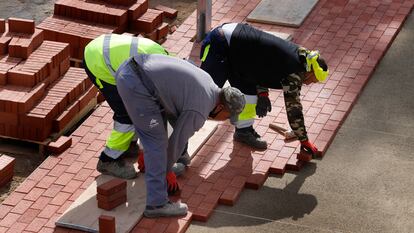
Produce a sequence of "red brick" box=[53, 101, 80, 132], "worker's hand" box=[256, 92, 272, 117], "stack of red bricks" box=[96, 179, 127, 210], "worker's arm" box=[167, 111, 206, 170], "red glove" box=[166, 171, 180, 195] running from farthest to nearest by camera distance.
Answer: "red brick" box=[53, 101, 80, 132]
"worker's hand" box=[256, 92, 272, 117]
"red glove" box=[166, 171, 180, 195]
"stack of red bricks" box=[96, 179, 127, 210]
"worker's arm" box=[167, 111, 206, 170]

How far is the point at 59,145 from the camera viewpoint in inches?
424

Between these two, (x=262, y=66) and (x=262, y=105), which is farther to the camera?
(x=262, y=105)

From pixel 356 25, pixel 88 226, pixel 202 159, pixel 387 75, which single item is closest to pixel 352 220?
pixel 202 159

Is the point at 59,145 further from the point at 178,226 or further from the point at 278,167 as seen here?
the point at 278,167

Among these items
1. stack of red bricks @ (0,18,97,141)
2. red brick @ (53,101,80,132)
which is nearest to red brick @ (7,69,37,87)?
stack of red bricks @ (0,18,97,141)

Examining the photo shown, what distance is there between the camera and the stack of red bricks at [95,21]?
1253 centimetres

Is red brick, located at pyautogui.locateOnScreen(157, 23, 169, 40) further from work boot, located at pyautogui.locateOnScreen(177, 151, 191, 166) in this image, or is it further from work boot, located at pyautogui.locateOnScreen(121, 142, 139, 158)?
work boot, located at pyautogui.locateOnScreen(177, 151, 191, 166)

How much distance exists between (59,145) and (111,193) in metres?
1.36

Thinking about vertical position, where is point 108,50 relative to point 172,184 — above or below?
above

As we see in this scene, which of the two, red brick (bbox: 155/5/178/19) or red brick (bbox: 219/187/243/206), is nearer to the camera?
red brick (bbox: 219/187/243/206)

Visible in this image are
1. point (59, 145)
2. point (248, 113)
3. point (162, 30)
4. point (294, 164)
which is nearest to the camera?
point (294, 164)

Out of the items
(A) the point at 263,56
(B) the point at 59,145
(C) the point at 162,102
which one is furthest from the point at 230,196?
(B) the point at 59,145

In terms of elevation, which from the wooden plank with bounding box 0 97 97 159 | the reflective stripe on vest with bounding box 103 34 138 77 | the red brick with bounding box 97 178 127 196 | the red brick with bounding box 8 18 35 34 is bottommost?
the wooden plank with bounding box 0 97 97 159

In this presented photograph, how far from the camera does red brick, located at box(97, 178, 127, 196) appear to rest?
377 inches
